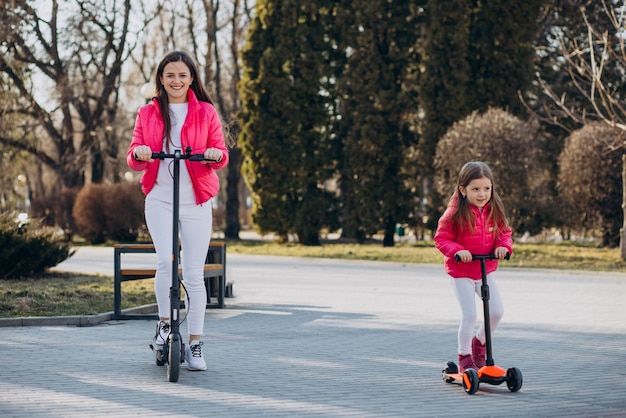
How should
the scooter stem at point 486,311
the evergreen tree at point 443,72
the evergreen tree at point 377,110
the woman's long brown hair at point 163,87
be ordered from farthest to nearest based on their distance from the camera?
the evergreen tree at point 377,110, the evergreen tree at point 443,72, the woman's long brown hair at point 163,87, the scooter stem at point 486,311

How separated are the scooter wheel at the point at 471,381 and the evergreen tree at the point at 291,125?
27.0 m

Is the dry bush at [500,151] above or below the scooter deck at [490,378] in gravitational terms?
above

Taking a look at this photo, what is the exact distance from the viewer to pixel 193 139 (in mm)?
7270

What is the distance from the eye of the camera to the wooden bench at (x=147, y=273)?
11148mm

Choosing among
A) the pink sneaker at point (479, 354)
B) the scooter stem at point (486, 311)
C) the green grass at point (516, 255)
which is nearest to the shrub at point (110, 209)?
the green grass at point (516, 255)

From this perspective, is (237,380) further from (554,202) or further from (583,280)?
(554,202)

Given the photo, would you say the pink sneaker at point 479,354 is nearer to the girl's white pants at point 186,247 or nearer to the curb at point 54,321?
the girl's white pants at point 186,247

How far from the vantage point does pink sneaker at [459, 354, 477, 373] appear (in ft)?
22.8

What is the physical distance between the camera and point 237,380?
7.07m

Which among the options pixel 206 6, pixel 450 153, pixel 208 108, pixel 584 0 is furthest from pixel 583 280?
pixel 206 6

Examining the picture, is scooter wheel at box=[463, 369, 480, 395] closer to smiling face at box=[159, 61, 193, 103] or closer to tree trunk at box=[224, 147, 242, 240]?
smiling face at box=[159, 61, 193, 103]

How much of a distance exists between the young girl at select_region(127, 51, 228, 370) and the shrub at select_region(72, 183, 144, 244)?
1096 inches

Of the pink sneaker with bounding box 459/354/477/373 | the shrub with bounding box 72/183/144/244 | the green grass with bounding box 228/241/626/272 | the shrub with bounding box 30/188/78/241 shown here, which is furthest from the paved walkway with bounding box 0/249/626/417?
the shrub with bounding box 30/188/78/241

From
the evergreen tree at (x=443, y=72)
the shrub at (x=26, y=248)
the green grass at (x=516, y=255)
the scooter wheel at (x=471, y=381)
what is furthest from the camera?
the evergreen tree at (x=443, y=72)
